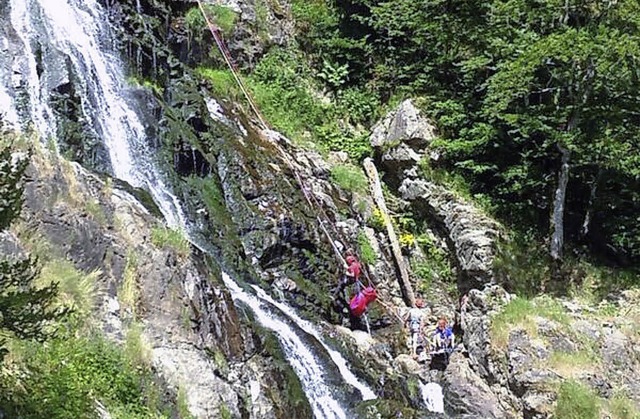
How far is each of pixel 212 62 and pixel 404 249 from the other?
790 cm

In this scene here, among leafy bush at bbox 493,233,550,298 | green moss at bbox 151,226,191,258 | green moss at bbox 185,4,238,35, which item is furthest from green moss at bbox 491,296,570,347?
green moss at bbox 185,4,238,35

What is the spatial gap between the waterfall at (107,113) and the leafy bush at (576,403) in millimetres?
3202

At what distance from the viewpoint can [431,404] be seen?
473 inches

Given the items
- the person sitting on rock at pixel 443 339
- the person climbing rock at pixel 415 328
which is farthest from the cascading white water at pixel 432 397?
the person climbing rock at pixel 415 328

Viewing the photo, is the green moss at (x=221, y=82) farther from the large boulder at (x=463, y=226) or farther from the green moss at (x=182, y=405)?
the green moss at (x=182, y=405)

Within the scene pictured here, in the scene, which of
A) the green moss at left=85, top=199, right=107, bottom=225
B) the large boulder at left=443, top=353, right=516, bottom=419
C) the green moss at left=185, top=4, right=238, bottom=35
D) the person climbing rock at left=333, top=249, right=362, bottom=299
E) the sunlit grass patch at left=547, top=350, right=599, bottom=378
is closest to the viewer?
the green moss at left=85, top=199, right=107, bottom=225

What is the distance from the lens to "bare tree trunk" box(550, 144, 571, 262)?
1645 centimetres

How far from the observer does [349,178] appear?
58.7 feet

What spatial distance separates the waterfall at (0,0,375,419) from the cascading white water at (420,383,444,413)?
1.84m

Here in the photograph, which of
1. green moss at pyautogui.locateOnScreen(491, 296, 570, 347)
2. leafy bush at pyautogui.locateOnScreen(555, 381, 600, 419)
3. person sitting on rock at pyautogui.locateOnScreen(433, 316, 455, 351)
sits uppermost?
green moss at pyautogui.locateOnScreen(491, 296, 570, 347)

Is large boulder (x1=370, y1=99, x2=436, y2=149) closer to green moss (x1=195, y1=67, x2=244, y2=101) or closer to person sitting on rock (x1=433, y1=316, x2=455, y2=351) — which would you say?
green moss (x1=195, y1=67, x2=244, y2=101)

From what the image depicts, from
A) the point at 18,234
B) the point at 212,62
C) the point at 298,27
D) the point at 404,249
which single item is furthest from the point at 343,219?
the point at 18,234

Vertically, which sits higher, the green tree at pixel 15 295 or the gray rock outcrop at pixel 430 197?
the green tree at pixel 15 295

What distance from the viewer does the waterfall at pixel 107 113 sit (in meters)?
10.0
